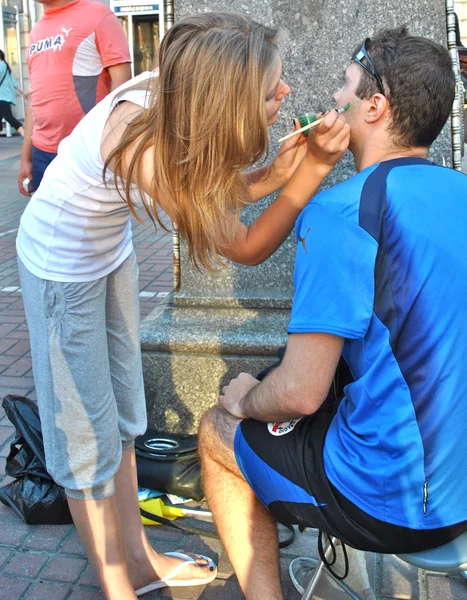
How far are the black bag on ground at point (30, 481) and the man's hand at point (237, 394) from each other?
962 mm

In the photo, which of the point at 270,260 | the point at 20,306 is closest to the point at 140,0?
the point at 20,306

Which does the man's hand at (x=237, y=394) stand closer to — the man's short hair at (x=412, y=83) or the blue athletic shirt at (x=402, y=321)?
the blue athletic shirt at (x=402, y=321)

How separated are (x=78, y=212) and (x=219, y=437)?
0.74m

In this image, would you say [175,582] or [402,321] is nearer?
[402,321]

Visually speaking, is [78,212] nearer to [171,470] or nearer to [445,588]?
[171,470]

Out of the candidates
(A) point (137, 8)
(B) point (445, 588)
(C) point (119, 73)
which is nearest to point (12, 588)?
(B) point (445, 588)

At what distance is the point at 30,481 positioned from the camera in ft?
9.09

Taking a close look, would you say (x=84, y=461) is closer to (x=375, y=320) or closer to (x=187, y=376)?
(x=375, y=320)

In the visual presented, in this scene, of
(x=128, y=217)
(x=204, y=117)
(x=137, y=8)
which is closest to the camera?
(x=204, y=117)

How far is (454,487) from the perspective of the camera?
5.54 feet

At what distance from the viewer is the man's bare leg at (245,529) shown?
6.71 feet

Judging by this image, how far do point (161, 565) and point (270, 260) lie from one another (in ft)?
4.47

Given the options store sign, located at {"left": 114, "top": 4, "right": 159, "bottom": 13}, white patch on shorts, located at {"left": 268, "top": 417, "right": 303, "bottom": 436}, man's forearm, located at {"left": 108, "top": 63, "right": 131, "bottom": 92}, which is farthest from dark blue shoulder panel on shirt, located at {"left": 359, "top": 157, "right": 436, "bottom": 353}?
store sign, located at {"left": 114, "top": 4, "right": 159, "bottom": 13}

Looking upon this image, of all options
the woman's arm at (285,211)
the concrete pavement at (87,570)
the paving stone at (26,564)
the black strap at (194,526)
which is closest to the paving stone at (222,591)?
the concrete pavement at (87,570)
